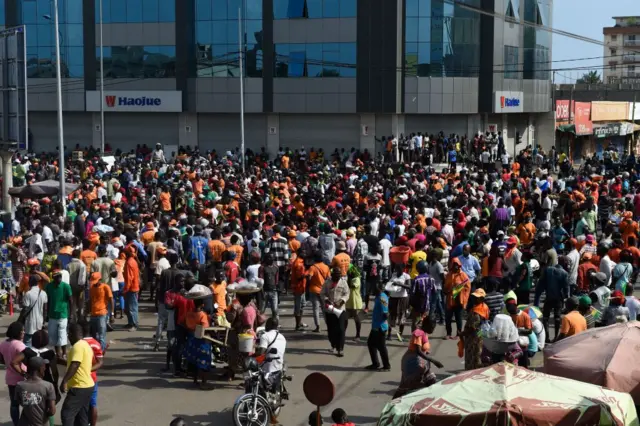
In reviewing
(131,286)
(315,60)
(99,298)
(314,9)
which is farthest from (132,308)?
(314,9)

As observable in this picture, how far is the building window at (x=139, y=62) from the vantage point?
49.6m

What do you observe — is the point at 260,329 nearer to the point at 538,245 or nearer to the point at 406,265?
the point at 406,265

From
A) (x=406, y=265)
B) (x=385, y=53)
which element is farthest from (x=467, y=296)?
(x=385, y=53)

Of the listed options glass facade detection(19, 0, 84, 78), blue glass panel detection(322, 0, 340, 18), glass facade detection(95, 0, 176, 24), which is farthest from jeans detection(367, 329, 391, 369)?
glass facade detection(19, 0, 84, 78)

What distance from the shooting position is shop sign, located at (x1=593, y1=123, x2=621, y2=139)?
55250 millimetres

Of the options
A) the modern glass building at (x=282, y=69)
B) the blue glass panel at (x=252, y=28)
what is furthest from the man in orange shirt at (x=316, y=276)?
the blue glass panel at (x=252, y=28)

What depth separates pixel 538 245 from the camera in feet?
57.6

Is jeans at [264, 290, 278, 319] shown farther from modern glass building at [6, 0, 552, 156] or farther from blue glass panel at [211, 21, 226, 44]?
blue glass panel at [211, 21, 226, 44]

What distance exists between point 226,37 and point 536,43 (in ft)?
56.1

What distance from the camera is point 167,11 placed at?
49062 millimetres

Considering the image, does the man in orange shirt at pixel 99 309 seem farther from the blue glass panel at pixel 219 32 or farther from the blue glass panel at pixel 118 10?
Result: the blue glass panel at pixel 118 10

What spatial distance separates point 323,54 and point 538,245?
3072 cm

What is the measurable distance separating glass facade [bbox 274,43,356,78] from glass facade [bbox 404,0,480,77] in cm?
292

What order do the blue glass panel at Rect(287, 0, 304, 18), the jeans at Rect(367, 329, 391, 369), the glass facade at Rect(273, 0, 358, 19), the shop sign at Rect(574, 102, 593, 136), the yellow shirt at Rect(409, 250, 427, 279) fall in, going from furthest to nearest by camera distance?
the shop sign at Rect(574, 102, 593, 136) → the blue glass panel at Rect(287, 0, 304, 18) → the glass facade at Rect(273, 0, 358, 19) → the yellow shirt at Rect(409, 250, 427, 279) → the jeans at Rect(367, 329, 391, 369)
